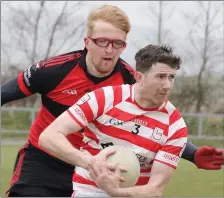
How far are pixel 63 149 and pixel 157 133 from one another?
1.87ft

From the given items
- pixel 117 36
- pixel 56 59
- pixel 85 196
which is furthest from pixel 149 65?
pixel 56 59

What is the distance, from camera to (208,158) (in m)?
3.70

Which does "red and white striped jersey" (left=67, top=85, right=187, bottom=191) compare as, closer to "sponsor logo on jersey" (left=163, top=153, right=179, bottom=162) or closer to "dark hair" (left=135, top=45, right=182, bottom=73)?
"sponsor logo on jersey" (left=163, top=153, right=179, bottom=162)

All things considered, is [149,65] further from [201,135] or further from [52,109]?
[201,135]

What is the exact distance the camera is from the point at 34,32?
22969 millimetres

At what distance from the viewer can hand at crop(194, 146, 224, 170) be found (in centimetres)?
368

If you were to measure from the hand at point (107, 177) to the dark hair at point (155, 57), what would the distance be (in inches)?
25.7

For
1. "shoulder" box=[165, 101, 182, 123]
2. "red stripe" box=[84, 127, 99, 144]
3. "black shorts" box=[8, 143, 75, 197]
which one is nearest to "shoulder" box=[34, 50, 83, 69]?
"black shorts" box=[8, 143, 75, 197]

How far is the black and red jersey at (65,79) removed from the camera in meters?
3.87

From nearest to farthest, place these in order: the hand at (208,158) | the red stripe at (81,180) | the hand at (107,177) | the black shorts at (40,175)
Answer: the hand at (107,177)
the red stripe at (81,180)
the hand at (208,158)
the black shorts at (40,175)

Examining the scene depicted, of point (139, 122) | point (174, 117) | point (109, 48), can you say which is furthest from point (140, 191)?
point (109, 48)

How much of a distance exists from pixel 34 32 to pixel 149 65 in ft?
67.1

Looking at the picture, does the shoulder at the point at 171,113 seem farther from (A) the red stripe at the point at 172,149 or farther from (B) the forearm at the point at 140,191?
(B) the forearm at the point at 140,191

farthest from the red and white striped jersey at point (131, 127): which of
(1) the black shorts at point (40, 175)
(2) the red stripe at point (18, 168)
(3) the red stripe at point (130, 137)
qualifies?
(2) the red stripe at point (18, 168)
